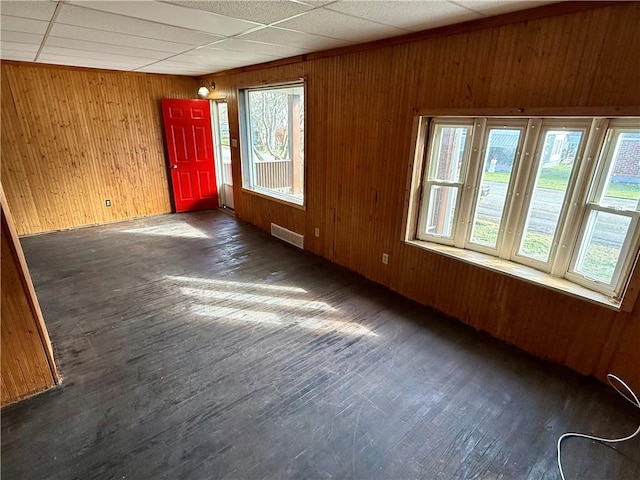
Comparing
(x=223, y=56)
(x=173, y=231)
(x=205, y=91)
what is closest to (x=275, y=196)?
(x=173, y=231)

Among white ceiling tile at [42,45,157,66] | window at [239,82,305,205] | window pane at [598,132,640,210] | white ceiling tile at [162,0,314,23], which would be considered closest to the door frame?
window at [239,82,305,205]

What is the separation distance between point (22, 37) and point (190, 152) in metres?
3.24

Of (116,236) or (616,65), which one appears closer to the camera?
(616,65)

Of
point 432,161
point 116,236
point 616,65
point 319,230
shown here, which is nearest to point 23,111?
point 116,236

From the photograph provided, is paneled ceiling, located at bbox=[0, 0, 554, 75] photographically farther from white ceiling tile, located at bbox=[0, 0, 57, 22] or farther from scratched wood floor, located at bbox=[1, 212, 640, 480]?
scratched wood floor, located at bbox=[1, 212, 640, 480]

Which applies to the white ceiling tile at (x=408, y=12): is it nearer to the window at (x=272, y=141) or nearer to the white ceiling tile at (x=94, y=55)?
the window at (x=272, y=141)

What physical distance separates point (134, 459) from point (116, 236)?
13.6 ft

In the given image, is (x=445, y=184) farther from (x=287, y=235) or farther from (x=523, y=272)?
(x=287, y=235)

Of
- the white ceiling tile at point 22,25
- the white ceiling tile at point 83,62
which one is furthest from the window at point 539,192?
the white ceiling tile at point 83,62

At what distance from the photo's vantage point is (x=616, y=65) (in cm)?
191

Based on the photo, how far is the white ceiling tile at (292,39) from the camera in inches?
110

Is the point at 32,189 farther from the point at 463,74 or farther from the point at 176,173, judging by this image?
the point at 463,74

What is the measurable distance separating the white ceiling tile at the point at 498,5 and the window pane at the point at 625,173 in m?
1.00

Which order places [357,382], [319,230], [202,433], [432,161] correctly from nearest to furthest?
[202,433], [357,382], [432,161], [319,230]
